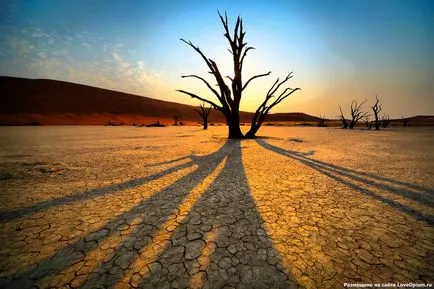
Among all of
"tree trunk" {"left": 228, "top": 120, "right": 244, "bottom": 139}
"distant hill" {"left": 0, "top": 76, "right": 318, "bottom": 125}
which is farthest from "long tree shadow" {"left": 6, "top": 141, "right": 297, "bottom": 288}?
"distant hill" {"left": 0, "top": 76, "right": 318, "bottom": 125}

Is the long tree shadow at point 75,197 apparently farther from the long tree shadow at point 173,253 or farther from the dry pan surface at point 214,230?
the long tree shadow at point 173,253

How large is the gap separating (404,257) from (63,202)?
4.41 meters

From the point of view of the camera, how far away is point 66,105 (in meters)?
43.6

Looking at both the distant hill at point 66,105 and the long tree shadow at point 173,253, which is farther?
the distant hill at point 66,105

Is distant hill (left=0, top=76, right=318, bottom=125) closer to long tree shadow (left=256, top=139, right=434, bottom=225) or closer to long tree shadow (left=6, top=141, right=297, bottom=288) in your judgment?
long tree shadow (left=6, top=141, right=297, bottom=288)

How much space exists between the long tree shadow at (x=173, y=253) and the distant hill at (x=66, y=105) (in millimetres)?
35416

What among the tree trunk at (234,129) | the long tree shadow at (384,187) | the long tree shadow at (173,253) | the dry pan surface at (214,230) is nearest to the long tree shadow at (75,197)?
the dry pan surface at (214,230)

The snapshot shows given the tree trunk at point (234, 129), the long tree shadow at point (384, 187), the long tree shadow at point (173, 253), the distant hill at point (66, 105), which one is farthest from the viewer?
the distant hill at point (66, 105)

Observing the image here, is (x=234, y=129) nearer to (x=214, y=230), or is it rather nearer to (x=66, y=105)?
(x=214, y=230)

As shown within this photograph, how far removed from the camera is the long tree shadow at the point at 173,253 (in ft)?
Result: 5.45

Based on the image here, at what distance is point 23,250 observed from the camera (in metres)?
2.03

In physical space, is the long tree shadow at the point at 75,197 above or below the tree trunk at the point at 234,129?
below

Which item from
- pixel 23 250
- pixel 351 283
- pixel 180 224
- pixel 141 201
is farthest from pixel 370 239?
pixel 23 250

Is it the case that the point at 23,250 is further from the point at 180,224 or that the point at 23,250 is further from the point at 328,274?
the point at 328,274
